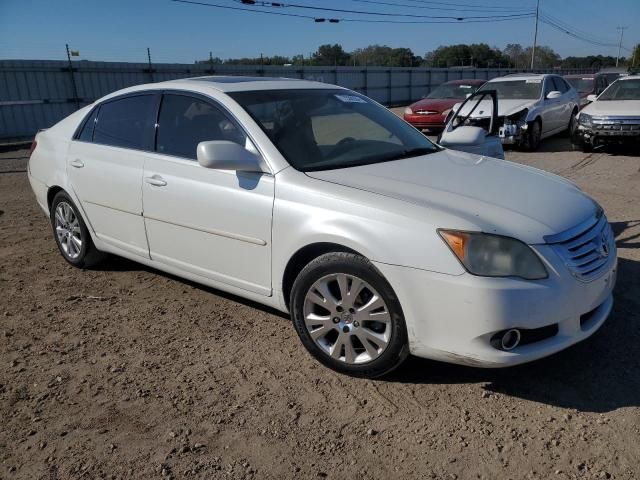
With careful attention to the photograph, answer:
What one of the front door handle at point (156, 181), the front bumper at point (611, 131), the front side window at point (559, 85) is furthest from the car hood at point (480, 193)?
the front side window at point (559, 85)

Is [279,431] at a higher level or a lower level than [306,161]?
lower

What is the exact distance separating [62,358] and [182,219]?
3.71 feet

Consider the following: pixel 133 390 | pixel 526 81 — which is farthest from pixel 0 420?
pixel 526 81

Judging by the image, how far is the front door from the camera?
3348 mm

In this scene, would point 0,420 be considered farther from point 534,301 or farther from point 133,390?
point 534,301

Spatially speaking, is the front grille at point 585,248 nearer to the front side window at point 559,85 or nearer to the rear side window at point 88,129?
the rear side window at point 88,129

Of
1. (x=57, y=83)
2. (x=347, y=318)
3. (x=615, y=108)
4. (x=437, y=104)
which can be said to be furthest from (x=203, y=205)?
(x=57, y=83)

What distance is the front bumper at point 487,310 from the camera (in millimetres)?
2596

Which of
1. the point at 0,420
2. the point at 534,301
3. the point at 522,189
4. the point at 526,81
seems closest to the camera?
the point at 534,301

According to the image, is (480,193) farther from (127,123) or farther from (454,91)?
(454,91)

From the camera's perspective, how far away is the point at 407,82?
107ft

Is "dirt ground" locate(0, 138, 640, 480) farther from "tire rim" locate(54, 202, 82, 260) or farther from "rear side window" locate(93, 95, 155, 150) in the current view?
"rear side window" locate(93, 95, 155, 150)

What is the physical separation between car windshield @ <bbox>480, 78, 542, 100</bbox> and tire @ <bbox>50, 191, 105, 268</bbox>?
30.3 ft

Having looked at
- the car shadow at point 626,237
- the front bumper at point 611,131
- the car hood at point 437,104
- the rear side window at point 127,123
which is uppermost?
the rear side window at point 127,123
